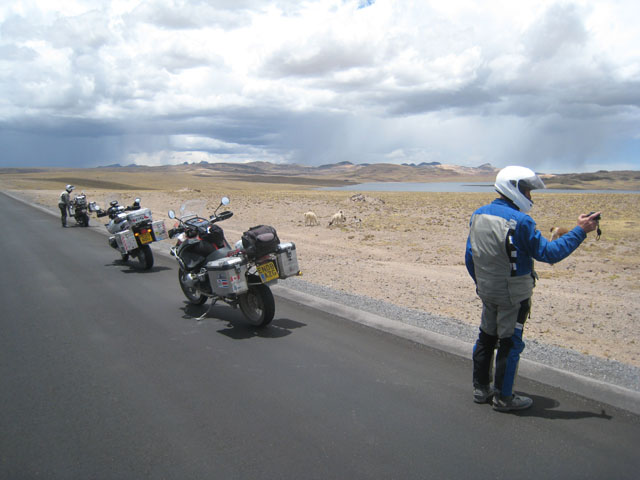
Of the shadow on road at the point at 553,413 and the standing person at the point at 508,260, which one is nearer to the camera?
the standing person at the point at 508,260

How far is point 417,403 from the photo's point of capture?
4.27 meters

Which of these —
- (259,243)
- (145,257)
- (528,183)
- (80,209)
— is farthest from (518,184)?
(80,209)

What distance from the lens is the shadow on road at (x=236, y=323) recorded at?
6.36 metres

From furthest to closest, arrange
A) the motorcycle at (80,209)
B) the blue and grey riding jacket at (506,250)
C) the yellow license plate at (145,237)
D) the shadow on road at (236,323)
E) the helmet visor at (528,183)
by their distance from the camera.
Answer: the motorcycle at (80,209), the yellow license plate at (145,237), the shadow on road at (236,323), the helmet visor at (528,183), the blue and grey riding jacket at (506,250)

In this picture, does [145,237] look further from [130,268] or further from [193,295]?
[193,295]

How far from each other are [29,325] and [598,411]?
22.9 feet

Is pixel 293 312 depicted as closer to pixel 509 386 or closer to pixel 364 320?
pixel 364 320

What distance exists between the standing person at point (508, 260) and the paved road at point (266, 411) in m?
0.46

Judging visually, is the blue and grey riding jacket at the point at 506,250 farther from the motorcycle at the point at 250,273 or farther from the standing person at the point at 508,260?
the motorcycle at the point at 250,273

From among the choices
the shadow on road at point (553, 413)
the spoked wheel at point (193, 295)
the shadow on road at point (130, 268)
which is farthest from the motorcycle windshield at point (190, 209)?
the shadow on road at point (553, 413)

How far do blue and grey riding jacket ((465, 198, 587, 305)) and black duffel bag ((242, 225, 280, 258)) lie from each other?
3.07 m

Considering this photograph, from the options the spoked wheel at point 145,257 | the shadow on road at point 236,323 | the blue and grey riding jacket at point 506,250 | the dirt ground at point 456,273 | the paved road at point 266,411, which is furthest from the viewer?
the spoked wheel at point 145,257

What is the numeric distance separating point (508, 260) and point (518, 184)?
63 centimetres

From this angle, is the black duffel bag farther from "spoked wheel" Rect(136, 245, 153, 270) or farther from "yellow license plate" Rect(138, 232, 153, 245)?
"spoked wheel" Rect(136, 245, 153, 270)
